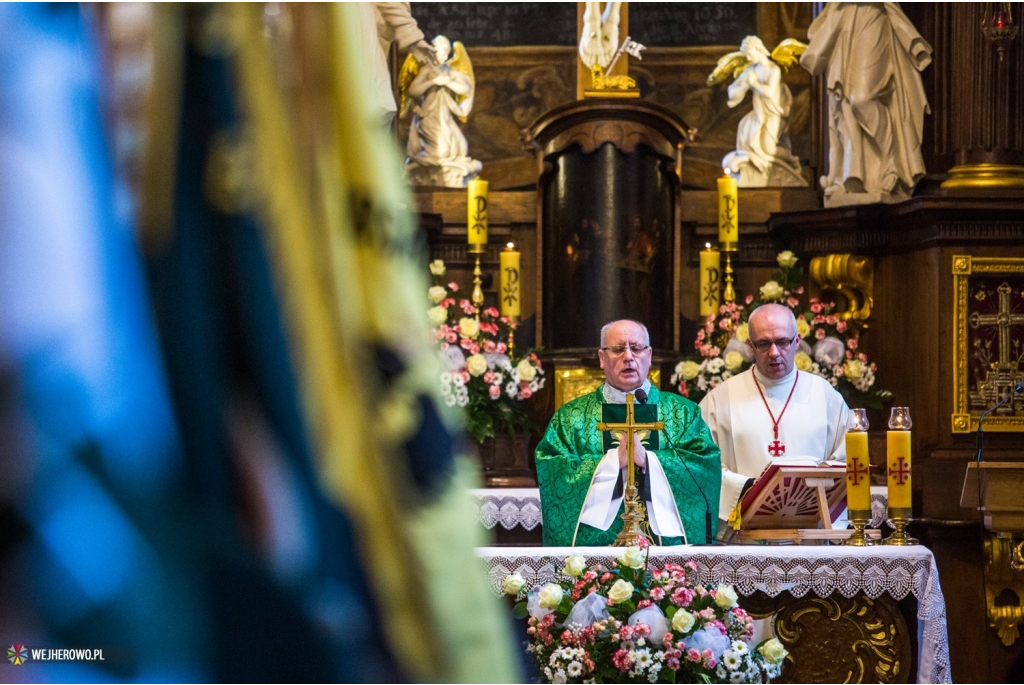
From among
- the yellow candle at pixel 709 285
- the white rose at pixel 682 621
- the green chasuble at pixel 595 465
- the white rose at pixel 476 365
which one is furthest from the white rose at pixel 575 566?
the yellow candle at pixel 709 285

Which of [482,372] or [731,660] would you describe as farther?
[482,372]

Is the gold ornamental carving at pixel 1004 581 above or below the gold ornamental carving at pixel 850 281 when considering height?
below

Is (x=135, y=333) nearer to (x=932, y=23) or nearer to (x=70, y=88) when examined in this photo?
(x=70, y=88)

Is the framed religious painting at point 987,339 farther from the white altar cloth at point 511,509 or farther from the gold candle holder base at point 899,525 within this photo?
the gold candle holder base at point 899,525

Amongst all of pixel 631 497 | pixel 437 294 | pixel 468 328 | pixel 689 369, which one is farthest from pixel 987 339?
pixel 631 497

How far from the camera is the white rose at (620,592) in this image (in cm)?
362

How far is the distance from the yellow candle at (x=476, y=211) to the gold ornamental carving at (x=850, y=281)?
2190mm

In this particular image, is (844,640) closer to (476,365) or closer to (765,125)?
(476,365)

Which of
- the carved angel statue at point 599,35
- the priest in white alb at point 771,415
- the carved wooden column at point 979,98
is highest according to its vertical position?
the carved angel statue at point 599,35

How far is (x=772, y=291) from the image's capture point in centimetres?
842

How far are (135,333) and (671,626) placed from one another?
2.89 metres

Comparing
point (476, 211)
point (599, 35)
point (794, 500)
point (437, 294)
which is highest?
point (599, 35)

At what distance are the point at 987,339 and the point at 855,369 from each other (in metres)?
0.78

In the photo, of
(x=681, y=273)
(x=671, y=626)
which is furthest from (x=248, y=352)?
(x=681, y=273)
